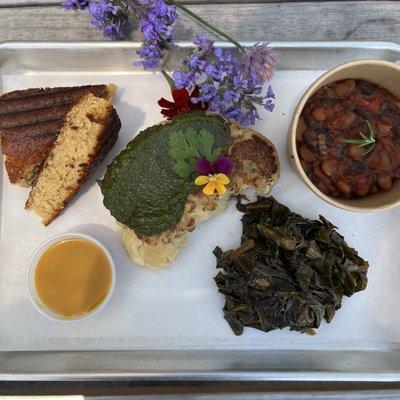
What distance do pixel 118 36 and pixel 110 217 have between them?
2.54ft

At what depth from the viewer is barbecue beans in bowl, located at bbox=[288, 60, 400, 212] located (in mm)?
1633

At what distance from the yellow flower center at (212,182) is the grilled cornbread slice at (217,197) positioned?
0.14m

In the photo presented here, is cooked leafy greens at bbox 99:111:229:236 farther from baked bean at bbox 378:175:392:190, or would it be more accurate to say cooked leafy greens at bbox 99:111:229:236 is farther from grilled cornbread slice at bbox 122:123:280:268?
baked bean at bbox 378:175:392:190

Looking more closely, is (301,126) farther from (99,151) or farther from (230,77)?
(99,151)

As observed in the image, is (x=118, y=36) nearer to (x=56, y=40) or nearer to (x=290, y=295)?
(x=56, y=40)

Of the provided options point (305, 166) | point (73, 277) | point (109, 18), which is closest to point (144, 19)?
point (109, 18)

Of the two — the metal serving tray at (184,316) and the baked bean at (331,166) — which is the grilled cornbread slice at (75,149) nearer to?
the metal serving tray at (184,316)

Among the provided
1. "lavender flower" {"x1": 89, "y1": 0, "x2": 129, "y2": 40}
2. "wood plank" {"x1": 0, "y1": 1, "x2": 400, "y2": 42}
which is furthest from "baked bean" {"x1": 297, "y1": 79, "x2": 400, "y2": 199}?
"lavender flower" {"x1": 89, "y1": 0, "x2": 129, "y2": 40}

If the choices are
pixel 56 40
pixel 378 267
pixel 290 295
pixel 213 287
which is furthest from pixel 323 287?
pixel 56 40

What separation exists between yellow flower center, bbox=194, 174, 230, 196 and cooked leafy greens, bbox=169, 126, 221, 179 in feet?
0.22

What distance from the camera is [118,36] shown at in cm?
201

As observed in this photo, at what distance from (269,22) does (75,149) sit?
106cm

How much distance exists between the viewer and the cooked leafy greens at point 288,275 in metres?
1.87

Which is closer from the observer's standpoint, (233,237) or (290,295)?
(290,295)
